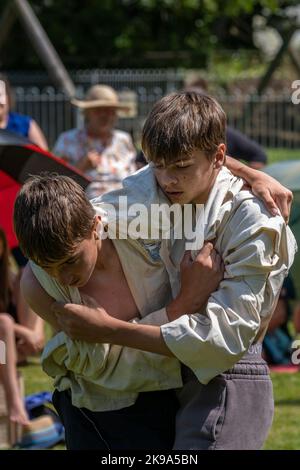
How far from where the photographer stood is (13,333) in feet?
21.5

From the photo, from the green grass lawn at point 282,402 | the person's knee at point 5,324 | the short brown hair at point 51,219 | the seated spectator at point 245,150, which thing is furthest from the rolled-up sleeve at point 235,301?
the seated spectator at point 245,150

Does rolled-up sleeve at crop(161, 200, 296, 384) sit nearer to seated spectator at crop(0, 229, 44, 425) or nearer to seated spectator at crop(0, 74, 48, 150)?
seated spectator at crop(0, 229, 44, 425)

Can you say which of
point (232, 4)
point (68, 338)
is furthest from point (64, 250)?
point (232, 4)

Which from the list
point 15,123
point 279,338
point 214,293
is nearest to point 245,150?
point 279,338

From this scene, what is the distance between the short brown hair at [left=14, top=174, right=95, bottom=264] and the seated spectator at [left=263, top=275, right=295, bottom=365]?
5.20m

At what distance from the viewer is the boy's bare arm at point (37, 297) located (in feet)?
10.1

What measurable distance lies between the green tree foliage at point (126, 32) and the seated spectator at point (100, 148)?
2040cm

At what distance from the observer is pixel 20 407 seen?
20.0 feet

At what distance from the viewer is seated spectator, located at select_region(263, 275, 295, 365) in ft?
26.2

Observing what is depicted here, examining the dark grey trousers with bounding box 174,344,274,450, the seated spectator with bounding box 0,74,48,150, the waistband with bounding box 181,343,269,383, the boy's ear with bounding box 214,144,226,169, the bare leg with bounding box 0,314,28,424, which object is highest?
the boy's ear with bounding box 214,144,226,169

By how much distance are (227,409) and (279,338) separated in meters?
5.15

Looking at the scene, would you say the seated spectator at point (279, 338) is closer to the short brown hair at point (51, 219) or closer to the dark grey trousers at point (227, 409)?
the dark grey trousers at point (227, 409)

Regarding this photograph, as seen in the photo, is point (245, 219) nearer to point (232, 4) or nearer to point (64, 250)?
point (64, 250)

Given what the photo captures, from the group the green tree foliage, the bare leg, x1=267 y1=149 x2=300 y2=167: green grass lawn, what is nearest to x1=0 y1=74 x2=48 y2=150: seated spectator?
the bare leg
